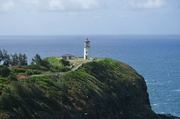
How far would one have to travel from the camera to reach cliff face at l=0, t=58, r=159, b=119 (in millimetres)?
45312

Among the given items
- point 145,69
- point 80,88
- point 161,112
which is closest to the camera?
point 80,88

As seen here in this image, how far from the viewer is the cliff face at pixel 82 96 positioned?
149ft

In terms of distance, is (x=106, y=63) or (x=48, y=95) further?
(x=106, y=63)

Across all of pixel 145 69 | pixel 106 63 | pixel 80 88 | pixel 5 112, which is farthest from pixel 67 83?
pixel 145 69

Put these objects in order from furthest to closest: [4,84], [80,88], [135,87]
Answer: [135,87], [80,88], [4,84]

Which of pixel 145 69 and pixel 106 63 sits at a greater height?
pixel 106 63

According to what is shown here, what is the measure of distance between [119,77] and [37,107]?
3261 centimetres

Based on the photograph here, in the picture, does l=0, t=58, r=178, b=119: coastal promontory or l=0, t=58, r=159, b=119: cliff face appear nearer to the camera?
l=0, t=58, r=178, b=119: coastal promontory

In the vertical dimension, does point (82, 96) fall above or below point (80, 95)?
below

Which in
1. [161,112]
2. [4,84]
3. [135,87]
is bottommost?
[161,112]

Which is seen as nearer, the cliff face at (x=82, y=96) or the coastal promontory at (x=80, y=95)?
the coastal promontory at (x=80, y=95)

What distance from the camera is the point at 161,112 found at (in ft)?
270

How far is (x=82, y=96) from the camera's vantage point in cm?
5516

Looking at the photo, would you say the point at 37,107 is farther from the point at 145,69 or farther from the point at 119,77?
the point at 145,69
